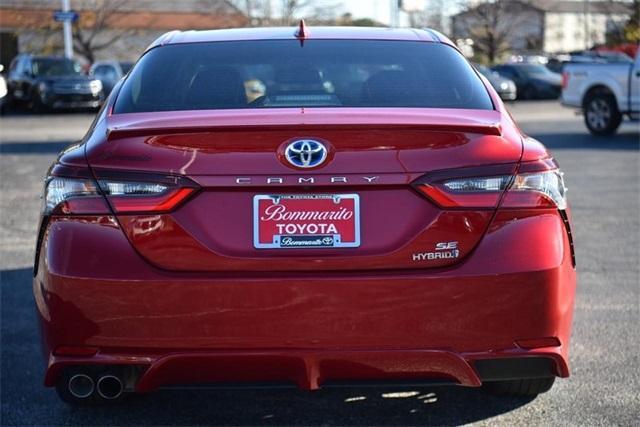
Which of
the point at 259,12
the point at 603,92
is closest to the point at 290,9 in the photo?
the point at 259,12

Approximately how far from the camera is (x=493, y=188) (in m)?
3.34

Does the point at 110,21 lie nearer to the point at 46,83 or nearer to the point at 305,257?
the point at 46,83

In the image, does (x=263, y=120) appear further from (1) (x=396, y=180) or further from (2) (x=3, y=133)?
(2) (x=3, y=133)

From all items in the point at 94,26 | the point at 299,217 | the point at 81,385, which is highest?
the point at 299,217

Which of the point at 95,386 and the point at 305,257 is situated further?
the point at 95,386

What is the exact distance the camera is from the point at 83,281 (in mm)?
3320

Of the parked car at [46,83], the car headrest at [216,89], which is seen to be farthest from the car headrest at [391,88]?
the parked car at [46,83]

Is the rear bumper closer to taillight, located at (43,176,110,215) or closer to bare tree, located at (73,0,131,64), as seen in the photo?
taillight, located at (43,176,110,215)

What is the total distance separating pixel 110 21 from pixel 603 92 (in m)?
41.5

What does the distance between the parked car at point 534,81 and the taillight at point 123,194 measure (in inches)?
1318

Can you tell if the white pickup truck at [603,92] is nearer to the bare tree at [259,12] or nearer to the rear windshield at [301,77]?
the rear windshield at [301,77]

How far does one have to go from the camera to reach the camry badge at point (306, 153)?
10.7ft

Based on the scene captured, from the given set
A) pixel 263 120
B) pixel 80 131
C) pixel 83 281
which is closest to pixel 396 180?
pixel 263 120

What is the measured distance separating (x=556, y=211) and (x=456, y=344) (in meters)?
0.59
